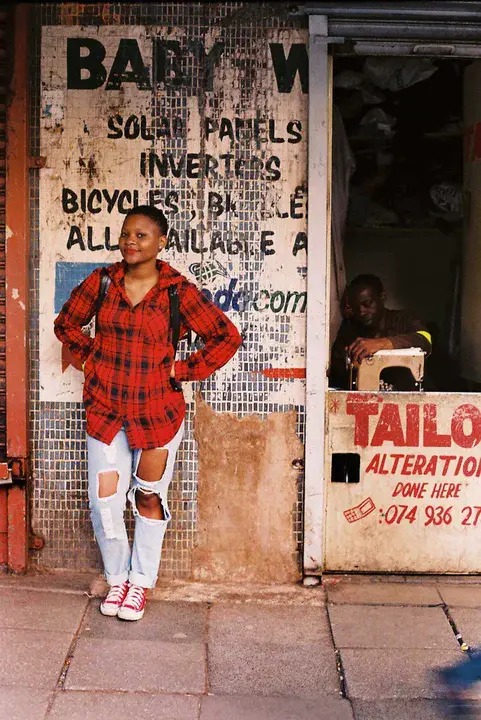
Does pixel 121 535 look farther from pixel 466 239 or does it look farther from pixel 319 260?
pixel 466 239

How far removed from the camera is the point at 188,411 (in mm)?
4961

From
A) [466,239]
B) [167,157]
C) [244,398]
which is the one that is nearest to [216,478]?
[244,398]

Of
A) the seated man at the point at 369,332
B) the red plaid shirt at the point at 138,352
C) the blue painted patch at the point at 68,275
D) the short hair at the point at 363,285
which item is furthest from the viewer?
the short hair at the point at 363,285

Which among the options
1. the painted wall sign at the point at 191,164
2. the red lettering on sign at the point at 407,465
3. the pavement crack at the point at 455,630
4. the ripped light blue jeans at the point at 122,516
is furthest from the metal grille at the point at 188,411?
the pavement crack at the point at 455,630

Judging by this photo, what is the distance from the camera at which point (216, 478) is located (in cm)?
499

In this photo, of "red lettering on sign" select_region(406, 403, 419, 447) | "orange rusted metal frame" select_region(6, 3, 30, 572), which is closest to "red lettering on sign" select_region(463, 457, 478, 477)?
"red lettering on sign" select_region(406, 403, 419, 447)

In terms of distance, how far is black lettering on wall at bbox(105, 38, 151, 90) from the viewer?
485 cm

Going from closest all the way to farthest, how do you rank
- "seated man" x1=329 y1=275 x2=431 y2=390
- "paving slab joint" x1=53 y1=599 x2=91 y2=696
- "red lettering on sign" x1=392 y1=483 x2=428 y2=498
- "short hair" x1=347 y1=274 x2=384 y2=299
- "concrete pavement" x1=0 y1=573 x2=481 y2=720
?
1. "concrete pavement" x1=0 y1=573 x2=481 y2=720
2. "paving slab joint" x1=53 y1=599 x2=91 y2=696
3. "red lettering on sign" x1=392 y1=483 x2=428 y2=498
4. "seated man" x1=329 y1=275 x2=431 y2=390
5. "short hair" x1=347 y1=274 x2=384 y2=299

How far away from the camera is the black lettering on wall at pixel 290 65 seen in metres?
4.83

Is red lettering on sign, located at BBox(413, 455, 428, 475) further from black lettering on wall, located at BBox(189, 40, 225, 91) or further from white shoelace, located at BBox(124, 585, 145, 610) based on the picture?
black lettering on wall, located at BBox(189, 40, 225, 91)

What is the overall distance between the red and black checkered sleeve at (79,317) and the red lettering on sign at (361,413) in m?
1.43

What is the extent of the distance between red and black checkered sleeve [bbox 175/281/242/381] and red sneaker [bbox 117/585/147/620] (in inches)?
42.2

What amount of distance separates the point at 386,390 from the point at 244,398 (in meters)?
0.78

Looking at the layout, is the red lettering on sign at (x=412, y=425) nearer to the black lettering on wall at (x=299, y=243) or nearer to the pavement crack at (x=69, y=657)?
the black lettering on wall at (x=299, y=243)
